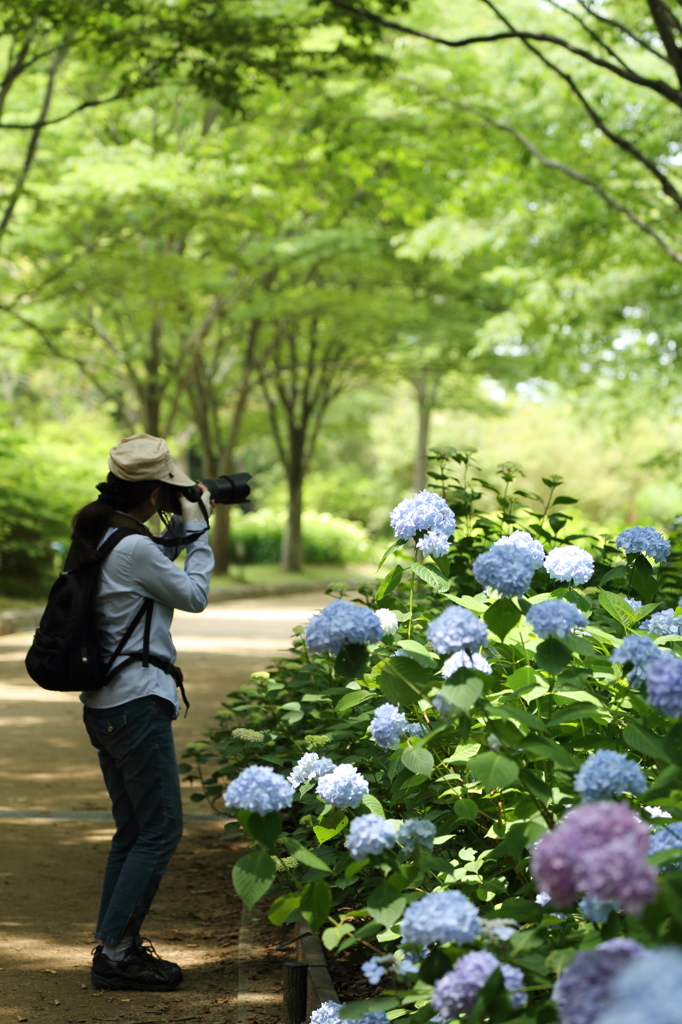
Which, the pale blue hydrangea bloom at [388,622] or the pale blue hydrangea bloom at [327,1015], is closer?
the pale blue hydrangea bloom at [327,1015]

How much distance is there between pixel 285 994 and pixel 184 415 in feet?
78.5

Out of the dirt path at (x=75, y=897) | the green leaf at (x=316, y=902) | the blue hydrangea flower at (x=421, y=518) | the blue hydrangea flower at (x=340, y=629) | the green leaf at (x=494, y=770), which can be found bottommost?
the dirt path at (x=75, y=897)

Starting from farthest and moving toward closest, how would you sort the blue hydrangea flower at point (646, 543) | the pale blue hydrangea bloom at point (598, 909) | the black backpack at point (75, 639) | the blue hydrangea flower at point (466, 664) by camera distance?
the black backpack at point (75, 639)
the blue hydrangea flower at point (646, 543)
the blue hydrangea flower at point (466, 664)
the pale blue hydrangea bloom at point (598, 909)

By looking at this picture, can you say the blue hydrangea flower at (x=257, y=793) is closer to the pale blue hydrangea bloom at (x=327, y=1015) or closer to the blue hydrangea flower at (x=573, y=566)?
the pale blue hydrangea bloom at (x=327, y=1015)

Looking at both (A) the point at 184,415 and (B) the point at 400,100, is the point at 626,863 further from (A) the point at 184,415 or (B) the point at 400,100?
(A) the point at 184,415

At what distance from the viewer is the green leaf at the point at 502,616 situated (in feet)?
6.97

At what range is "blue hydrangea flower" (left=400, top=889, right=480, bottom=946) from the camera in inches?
60.5

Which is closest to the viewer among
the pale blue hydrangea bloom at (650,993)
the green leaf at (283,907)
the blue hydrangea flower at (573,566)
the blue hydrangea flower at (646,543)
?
the pale blue hydrangea bloom at (650,993)

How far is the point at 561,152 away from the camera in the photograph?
13.0m

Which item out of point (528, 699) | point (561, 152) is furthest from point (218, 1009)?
point (561, 152)

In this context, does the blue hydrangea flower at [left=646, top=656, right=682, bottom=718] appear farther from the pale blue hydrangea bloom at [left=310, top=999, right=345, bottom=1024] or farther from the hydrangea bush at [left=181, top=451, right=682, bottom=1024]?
the pale blue hydrangea bloom at [left=310, top=999, right=345, bottom=1024]

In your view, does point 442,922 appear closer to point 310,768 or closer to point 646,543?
point 310,768

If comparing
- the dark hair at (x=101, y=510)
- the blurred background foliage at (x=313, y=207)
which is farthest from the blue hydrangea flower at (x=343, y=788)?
the blurred background foliage at (x=313, y=207)

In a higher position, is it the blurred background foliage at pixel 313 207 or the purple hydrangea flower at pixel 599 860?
the blurred background foliage at pixel 313 207
